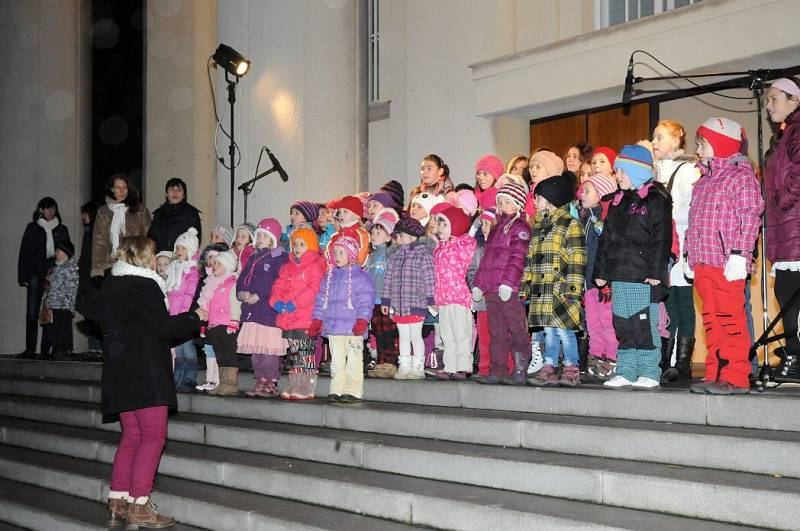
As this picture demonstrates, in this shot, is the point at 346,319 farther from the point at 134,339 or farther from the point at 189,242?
the point at 189,242

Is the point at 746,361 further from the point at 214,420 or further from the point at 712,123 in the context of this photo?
the point at 214,420

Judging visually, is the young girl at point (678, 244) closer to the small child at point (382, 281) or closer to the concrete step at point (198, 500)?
→ the small child at point (382, 281)

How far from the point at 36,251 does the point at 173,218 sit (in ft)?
10.6

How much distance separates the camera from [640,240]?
6566 millimetres

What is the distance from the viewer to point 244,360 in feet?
31.7

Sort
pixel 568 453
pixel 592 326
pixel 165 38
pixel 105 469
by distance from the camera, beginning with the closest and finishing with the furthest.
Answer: pixel 568 453, pixel 592 326, pixel 105 469, pixel 165 38

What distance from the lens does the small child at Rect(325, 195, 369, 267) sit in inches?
332

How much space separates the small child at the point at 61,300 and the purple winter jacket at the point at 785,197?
9.10 m

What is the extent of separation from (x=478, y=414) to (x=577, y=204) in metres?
2.02

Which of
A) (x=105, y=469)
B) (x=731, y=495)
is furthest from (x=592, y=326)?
(x=105, y=469)

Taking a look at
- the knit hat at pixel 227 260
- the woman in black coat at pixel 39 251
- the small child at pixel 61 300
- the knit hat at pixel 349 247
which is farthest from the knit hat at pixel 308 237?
the woman in black coat at pixel 39 251

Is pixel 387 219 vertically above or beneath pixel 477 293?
above

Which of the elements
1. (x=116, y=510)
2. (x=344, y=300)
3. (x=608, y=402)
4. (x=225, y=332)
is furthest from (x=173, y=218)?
(x=608, y=402)

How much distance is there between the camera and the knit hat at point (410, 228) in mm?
8125
